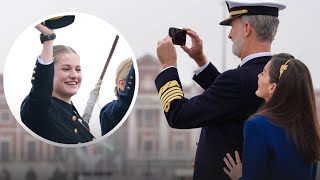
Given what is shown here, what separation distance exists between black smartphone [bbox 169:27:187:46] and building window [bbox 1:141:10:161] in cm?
590

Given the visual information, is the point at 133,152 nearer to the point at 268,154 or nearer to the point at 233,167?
the point at 233,167

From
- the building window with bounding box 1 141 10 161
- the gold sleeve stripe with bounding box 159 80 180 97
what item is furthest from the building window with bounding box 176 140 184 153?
the gold sleeve stripe with bounding box 159 80 180 97

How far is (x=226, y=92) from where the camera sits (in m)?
1.51

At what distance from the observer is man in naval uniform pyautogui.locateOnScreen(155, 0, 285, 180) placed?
1491 millimetres

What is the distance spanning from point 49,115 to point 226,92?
14.5 inches

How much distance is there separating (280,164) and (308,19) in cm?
520

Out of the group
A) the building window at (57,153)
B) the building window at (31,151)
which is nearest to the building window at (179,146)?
the building window at (57,153)

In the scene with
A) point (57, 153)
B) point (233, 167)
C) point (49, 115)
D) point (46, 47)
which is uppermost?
point (46, 47)

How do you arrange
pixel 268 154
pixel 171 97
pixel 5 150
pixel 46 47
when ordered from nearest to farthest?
pixel 268 154 → pixel 171 97 → pixel 46 47 → pixel 5 150

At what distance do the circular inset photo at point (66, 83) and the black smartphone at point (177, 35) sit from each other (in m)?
0.09

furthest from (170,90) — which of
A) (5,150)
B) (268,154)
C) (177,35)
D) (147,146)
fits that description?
(5,150)

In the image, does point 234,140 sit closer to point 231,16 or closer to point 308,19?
point 231,16

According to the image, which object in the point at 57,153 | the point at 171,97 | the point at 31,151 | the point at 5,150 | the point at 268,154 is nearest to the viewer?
the point at 268,154

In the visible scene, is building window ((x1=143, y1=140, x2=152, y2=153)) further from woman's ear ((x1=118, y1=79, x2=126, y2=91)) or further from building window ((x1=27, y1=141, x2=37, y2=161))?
woman's ear ((x1=118, y1=79, x2=126, y2=91))
